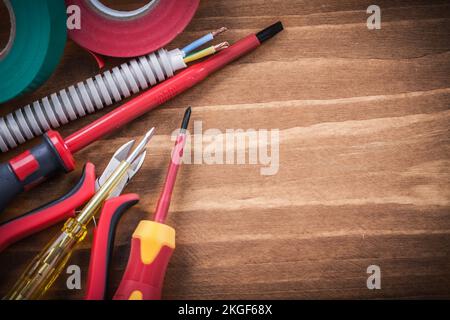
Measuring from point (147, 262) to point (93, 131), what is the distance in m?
0.17

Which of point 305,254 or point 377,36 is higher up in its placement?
point 377,36

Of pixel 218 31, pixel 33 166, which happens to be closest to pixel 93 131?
pixel 33 166

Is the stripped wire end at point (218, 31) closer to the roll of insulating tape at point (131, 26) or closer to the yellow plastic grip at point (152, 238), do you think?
the roll of insulating tape at point (131, 26)

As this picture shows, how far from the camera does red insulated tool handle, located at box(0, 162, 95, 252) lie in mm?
553

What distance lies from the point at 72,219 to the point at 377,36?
1.47ft

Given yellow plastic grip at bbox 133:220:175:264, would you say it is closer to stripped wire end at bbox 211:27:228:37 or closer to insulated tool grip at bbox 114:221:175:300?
insulated tool grip at bbox 114:221:175:300

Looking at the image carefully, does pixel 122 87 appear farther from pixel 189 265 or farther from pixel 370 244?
pixel 370 244

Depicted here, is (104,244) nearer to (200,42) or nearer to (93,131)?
(93,131)

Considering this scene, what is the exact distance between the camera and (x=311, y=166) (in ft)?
1.98

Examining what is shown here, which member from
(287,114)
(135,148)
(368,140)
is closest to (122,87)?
(135,148)

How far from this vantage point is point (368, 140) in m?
0.61

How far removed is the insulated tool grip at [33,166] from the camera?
544mm

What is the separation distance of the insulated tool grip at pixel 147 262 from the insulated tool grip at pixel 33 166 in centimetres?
13

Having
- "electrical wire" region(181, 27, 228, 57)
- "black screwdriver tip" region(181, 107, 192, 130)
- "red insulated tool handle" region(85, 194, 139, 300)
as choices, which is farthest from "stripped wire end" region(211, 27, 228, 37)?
"red insulated tool handle" region(85, 194, 139, 300)
